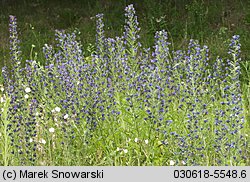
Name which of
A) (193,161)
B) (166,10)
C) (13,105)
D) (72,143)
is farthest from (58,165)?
(166,10)

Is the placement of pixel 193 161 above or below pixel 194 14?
below

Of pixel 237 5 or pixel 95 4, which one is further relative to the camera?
pixel 95 4

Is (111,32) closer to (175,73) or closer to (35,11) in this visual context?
(35,11)

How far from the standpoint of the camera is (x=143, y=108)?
486cm

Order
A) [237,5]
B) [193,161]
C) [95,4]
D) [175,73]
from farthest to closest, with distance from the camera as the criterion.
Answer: [95,4] < [237,5] < [175,73] < [193,161]

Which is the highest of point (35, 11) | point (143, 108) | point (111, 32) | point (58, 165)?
point (35, 11)

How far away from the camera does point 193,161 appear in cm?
431

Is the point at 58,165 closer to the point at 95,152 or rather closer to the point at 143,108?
the point at 95,152

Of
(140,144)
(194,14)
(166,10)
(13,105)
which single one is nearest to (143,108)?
(140,144)

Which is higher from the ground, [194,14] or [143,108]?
[194,14]

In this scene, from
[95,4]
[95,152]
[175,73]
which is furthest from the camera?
[95,4]

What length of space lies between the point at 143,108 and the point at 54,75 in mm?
910

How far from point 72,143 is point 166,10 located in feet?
21.0

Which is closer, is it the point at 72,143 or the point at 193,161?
the point at 193,161
